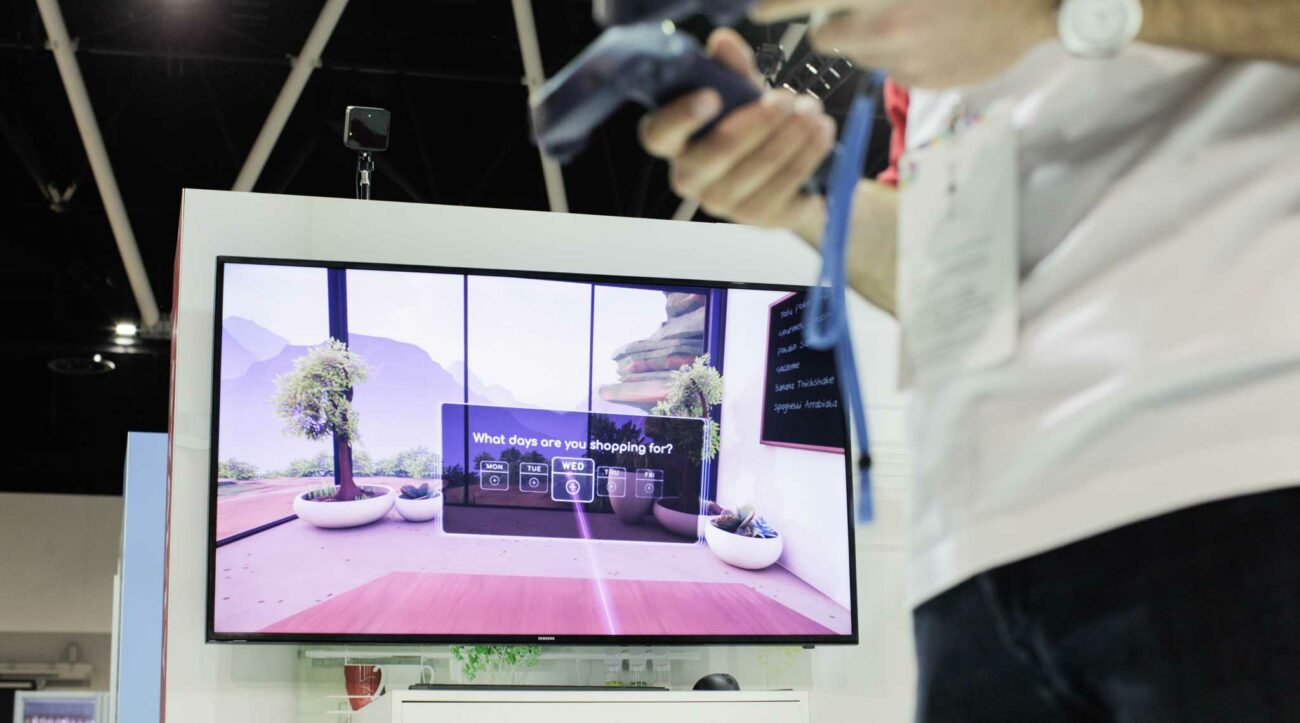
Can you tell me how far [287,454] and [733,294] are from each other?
4.26 feet

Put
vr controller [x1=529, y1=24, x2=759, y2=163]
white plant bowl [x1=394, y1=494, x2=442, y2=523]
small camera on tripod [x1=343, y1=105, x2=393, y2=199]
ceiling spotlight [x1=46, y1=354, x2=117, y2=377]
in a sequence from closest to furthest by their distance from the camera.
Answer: vr controller [x1=529, y1=24, x2=759, y2=163], white plant bowl [x1=394, y1=494, x2=442, y2=523], small camera on tripod [x1=343, y1=105, x2=393, y2=199], ceiling spotlight [x1=46, y1=354, x2=117, y2=377]

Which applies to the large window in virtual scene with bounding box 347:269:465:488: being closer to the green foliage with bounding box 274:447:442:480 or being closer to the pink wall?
the green foliage with bounding box 274:447:442:480

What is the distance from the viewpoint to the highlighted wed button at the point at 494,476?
3.11m

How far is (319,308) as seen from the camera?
308 centimetres

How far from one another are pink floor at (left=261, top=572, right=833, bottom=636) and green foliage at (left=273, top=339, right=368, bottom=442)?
43 cm

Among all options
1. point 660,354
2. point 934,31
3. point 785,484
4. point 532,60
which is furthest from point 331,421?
point 934,31

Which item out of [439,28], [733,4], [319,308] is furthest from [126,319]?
[733,4]

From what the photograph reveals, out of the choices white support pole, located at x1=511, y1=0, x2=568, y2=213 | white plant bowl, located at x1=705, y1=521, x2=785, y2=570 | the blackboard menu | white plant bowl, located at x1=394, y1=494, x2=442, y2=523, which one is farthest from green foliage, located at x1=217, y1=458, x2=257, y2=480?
white support pole, located at x1=511, y1=0, x2=568, y2=213

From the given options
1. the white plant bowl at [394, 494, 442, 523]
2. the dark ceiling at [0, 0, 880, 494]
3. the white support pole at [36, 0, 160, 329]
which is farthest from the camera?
the dark ceiling at [0, 0, 880, 494]

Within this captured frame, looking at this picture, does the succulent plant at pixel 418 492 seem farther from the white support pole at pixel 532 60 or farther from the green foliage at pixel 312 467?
the white support pole at pixel 532 60

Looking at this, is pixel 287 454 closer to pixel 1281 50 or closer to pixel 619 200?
pixel 1281 50

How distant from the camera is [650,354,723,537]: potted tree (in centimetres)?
320

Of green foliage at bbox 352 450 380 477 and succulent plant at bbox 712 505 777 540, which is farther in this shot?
succulent plant at bbox 712 505 777 540

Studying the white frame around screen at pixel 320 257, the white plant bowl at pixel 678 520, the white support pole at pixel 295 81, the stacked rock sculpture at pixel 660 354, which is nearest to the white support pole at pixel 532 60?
the white support pole at pixel 295 81
